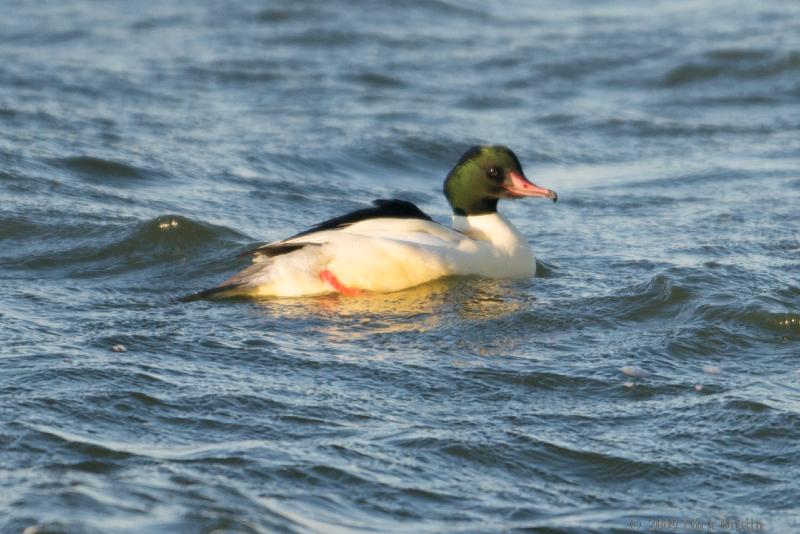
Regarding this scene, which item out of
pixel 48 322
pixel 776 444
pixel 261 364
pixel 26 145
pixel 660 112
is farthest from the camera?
pixel 660 112

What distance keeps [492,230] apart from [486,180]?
32 cm

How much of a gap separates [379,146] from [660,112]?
144 inches

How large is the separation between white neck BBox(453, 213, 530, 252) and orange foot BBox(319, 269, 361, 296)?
102 centimetres

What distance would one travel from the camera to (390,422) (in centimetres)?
618

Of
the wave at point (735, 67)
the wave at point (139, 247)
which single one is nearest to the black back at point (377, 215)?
the wave at point (139, 247)

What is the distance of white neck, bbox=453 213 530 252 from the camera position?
8812 millimetres

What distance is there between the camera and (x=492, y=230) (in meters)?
8.89

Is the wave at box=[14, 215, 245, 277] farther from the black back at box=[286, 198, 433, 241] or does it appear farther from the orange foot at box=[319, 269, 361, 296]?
the orange foot at box=[319, 269, 361, 296]

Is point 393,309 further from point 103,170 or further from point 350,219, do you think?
point 103,170

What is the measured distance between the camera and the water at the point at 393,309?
5.51 meters

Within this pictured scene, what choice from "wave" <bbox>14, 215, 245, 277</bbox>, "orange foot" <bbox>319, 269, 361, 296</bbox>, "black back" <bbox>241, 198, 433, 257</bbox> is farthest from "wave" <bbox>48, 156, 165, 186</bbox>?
"orange foot" <bbox>319, 269, 361, 296</bbox>

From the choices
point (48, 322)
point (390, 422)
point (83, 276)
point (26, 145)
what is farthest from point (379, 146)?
point (390, 422)

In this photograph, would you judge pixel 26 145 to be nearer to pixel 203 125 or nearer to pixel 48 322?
pixel 203 125

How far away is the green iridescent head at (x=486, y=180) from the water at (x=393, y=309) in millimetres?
582
